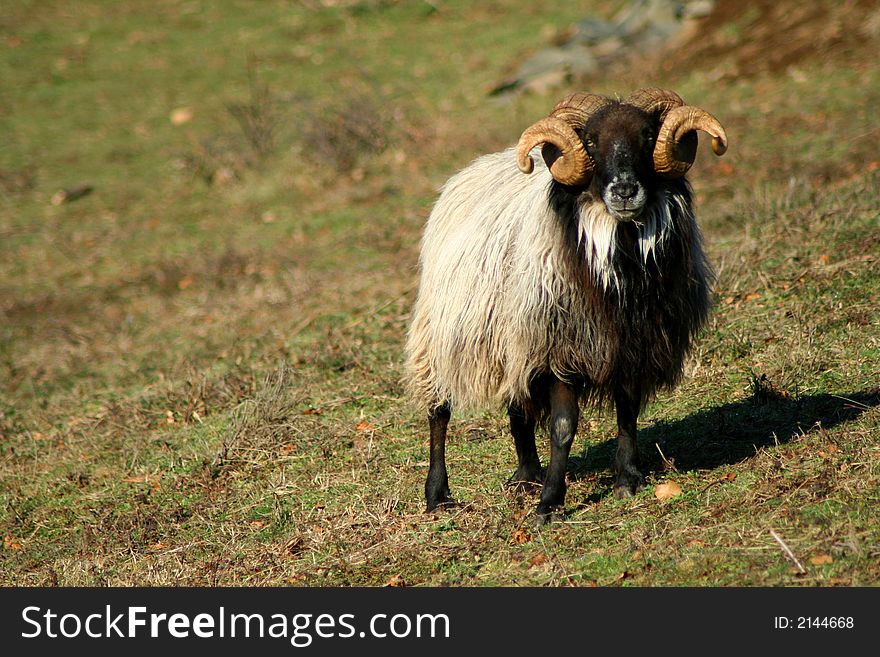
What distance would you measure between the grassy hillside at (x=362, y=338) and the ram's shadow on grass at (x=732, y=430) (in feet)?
0.08

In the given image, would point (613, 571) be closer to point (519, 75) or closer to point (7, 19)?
point (519, 75)

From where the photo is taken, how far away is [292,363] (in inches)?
381

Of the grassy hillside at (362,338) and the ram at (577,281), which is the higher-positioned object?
the ram at (577,281)

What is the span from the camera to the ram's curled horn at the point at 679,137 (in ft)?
18.7

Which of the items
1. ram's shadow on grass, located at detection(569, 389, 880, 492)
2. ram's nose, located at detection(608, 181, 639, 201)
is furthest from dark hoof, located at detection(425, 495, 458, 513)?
ram's nose, located at detection(608, 181, 639, 201)

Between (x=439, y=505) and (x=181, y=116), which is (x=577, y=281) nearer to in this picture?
(x=439, y=505)

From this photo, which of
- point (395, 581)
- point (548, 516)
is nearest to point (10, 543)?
point (395, 581)

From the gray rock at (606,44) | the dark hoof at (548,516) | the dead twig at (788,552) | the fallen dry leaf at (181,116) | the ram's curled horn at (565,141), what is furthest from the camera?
the fallen dry leaf at (181,116)

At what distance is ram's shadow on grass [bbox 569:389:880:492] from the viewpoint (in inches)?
257

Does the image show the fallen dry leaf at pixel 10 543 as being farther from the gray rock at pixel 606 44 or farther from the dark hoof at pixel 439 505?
the gray rock at pixel 606 44

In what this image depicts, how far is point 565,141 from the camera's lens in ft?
18.6

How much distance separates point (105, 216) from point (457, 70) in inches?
298

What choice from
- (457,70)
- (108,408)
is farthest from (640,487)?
(457,70)

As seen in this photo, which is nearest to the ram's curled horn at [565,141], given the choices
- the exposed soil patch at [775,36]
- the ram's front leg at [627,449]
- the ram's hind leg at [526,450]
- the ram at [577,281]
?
the ram at [577,281]
